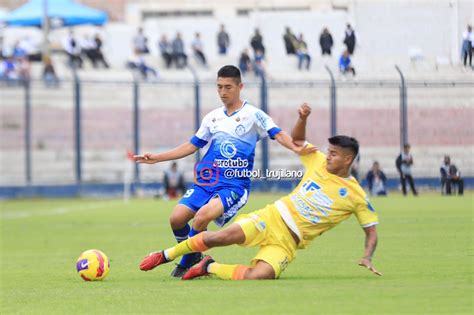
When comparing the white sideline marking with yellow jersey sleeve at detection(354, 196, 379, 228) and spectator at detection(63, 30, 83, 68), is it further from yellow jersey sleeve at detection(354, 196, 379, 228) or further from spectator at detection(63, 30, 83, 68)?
yellow jersey sleeve at detection(354, 196, 379, 228)

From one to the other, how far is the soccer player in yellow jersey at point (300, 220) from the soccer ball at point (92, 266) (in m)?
0.97

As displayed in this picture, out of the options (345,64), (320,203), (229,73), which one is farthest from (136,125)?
(320,203)

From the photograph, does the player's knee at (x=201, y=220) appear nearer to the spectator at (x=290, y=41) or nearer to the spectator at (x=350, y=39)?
the spectator at (x=350, y=39)

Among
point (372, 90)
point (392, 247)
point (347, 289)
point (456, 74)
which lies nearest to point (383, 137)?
point (372, 90)

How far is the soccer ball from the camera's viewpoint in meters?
12.3

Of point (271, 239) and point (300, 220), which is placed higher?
point (300, 220)

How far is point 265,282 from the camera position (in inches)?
440

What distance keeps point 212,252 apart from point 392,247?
2.50 metres

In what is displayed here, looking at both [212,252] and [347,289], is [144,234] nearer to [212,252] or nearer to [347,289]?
[212,252]

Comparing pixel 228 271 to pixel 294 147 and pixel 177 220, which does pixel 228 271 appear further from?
pixel 294 147

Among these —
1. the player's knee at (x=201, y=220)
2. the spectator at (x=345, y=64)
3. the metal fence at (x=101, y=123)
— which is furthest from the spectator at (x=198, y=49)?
the player's knee at (x=201, y=220)

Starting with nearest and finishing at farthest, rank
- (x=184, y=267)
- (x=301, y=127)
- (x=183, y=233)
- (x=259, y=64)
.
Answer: (x=301, y=127) → (x=184, y=267) → (x=183, y=233) → (x=259, y=64)

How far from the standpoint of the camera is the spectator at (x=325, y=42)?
20.1 metres

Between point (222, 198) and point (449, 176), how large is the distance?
384 inches
